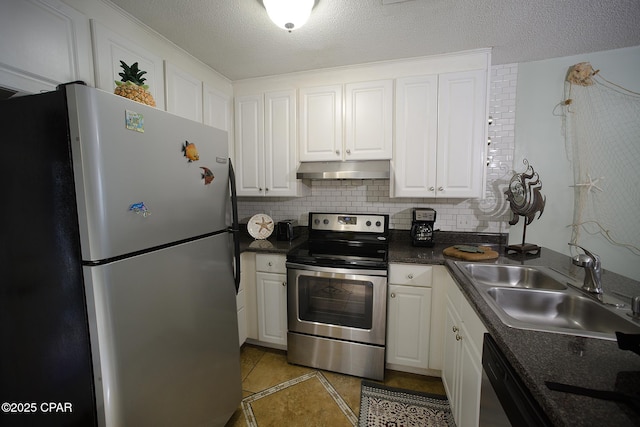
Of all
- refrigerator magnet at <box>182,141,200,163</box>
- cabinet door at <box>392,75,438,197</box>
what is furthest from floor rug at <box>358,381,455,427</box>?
refrigerator magnet at <box>182,141,200,163</box>

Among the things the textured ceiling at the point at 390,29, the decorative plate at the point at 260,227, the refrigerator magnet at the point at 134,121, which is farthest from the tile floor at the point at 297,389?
the textured ceiling at the point at 390,29

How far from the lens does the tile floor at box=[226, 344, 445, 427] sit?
161 cm

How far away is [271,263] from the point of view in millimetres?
2113

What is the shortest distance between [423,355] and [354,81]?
2252 millimetres

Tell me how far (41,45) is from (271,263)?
175 centimetres

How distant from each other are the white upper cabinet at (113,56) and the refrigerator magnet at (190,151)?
0.69 metres

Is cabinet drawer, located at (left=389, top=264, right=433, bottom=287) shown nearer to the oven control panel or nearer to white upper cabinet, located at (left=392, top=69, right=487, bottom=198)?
the oven control panel

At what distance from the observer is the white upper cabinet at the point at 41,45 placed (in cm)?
101

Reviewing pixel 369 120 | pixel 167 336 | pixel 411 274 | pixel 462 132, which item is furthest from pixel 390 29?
pixel 167 336

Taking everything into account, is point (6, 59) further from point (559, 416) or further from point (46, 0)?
point (559, 416)

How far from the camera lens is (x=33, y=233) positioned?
0.89 metres

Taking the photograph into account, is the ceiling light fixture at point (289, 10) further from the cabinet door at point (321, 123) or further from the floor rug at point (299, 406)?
the floor rug at point (299, 406)

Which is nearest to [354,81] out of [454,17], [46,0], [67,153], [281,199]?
[454,17]

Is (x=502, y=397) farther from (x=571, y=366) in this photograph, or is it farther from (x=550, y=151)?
(x=550, y=151)
